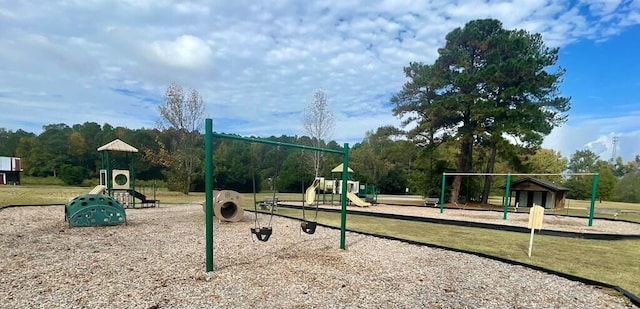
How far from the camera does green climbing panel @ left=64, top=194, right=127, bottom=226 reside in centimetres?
745

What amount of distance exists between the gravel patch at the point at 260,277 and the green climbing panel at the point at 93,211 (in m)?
0.98

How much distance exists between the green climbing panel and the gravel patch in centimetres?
98

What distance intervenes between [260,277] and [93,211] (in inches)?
226

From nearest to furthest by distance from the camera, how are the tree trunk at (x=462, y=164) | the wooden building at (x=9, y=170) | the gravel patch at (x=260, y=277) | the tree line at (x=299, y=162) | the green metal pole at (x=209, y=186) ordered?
the gravel patch at (x=260, y=277) < the green metal pole at (x=209, y=186) < the tree trunk at (x=462, y=164) < the tree line at (x=299, y=162) < the wooden building at (x=9, y=170)

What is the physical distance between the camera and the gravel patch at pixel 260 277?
11.0ft

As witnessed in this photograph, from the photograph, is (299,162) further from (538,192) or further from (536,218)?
(536,218)

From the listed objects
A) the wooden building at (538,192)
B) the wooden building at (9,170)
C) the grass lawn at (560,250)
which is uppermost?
the grass lawn at (560,250)

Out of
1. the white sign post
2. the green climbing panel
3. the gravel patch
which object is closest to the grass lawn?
the white sign post

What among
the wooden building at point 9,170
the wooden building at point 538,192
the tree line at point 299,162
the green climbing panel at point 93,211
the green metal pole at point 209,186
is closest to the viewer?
the green metal pole at point 209,186

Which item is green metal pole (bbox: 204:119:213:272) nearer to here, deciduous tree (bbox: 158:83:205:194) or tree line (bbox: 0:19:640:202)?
tree line (bbox: 0:19:640:202)

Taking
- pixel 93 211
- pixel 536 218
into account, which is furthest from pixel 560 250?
pixel 93 211

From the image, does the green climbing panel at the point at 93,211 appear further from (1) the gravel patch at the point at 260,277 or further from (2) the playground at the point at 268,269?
(1) the gravel patch at the point at 260,277

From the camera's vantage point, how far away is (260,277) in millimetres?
4078

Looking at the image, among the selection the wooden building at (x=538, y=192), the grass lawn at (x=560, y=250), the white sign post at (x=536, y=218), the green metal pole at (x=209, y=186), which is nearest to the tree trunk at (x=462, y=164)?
the wooden building at (x=538, y=192)
